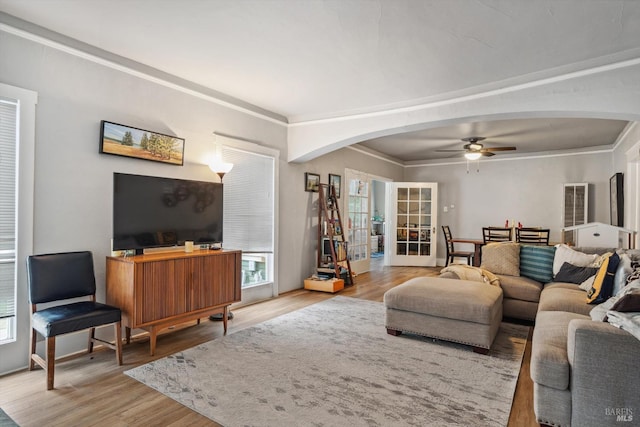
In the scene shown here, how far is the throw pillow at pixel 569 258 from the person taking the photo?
12.7 ft

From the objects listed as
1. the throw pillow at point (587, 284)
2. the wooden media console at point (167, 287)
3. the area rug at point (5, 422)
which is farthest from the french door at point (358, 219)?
the area rug at point (5, 422)

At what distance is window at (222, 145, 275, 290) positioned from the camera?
4477mm

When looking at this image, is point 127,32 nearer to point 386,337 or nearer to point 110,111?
point 110,111

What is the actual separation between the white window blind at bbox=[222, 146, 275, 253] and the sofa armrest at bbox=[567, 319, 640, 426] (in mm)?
3541

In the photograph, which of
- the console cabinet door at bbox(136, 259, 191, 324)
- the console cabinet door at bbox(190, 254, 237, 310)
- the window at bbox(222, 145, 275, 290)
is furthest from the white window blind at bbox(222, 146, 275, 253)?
the console cabinet door at bbox(136, 259, 191, 324)

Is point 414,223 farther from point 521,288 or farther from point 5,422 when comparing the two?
point 5,422

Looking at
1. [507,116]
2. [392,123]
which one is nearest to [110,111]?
[392,123]

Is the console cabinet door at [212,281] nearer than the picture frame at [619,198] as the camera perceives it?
Yes

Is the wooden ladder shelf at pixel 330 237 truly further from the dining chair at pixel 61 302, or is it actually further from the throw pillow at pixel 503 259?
the dining chair at pixel 61 302

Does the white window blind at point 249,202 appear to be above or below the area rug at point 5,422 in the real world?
above

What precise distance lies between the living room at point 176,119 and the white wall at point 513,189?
1222 mm

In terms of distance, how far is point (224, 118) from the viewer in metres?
4.39

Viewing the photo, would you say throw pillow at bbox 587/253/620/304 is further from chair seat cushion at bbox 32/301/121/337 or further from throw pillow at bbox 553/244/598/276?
chair seat cushion at bbox 32/301/121/337

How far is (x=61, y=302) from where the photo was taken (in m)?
3.00
